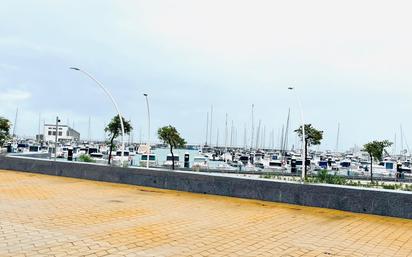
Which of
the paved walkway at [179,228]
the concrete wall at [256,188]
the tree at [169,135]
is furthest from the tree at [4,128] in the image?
the paved walkway at [179,228]

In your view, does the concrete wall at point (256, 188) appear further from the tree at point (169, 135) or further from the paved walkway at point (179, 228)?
the tree at point (169, 135)

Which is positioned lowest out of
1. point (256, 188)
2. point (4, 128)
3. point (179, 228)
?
point (179, 228)

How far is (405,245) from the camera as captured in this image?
6520mm

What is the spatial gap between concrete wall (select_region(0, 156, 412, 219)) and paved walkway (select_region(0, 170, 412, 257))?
32 cm

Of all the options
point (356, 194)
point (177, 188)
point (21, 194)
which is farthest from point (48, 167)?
point (356, 194)

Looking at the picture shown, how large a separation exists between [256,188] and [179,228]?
164 inches

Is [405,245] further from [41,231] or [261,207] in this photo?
[41,231]

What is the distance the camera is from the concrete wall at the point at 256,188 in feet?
29.5

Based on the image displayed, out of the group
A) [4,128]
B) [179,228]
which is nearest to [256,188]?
[179,228]

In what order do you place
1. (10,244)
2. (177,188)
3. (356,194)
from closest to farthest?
(10,244)
(356,194)
(177,188)

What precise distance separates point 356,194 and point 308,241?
11.0ft

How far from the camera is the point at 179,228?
24.0 feet

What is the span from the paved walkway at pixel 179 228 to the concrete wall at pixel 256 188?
32 centimetres

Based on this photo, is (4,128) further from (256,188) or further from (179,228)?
(179,228)
